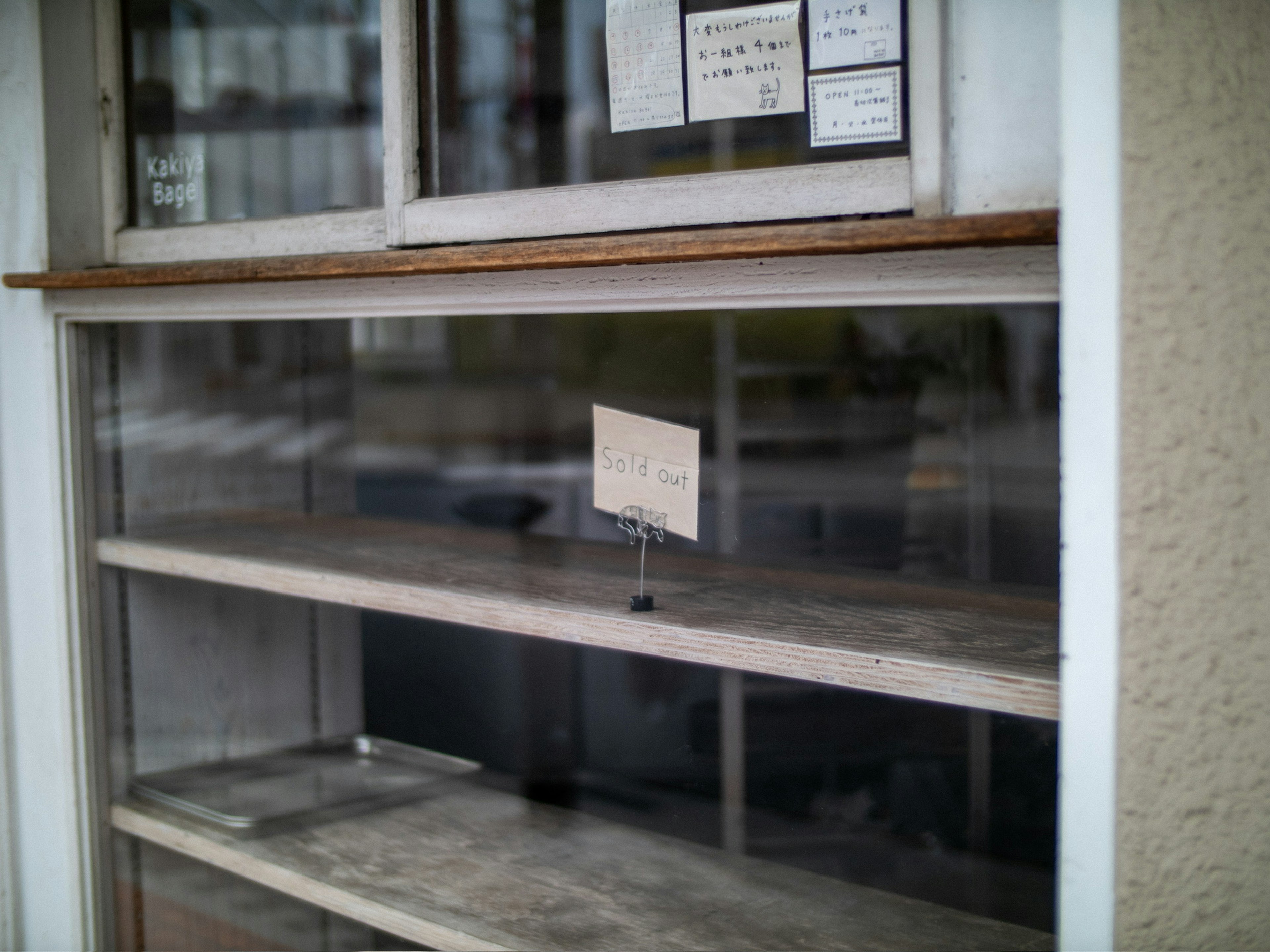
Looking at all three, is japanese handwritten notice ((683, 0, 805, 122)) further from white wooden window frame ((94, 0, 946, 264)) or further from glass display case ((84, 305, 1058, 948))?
glass display case ((84, 305, 1058, 948))

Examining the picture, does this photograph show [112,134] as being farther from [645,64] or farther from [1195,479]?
[1195,479]

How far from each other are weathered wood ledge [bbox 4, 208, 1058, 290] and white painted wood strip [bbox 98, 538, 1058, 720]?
329mm

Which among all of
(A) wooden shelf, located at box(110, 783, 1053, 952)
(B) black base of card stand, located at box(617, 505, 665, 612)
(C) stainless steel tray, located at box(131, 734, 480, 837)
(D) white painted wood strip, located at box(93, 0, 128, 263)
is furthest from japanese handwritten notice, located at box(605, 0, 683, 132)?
(C) stainless steel tray, located at box(131, 734, 480, 837)

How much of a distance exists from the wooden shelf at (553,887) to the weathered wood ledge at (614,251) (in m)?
0.71

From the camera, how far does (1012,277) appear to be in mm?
770

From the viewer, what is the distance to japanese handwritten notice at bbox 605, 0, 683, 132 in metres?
1.00

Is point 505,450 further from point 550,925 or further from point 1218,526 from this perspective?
point 1218,526

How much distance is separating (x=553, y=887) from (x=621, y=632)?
1.46 feet

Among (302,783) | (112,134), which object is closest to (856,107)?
(112,134)

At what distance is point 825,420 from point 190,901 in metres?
2.75

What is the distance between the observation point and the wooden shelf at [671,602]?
2.82 feet

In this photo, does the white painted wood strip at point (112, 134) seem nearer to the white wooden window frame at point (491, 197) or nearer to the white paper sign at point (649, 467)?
the white wooden window frame at point (491, 197)

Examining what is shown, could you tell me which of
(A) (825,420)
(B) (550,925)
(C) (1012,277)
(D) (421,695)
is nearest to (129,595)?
(D) (421,695)

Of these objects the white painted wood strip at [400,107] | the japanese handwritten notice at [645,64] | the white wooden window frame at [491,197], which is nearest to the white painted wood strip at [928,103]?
the white wooden window frame at [491,197]
